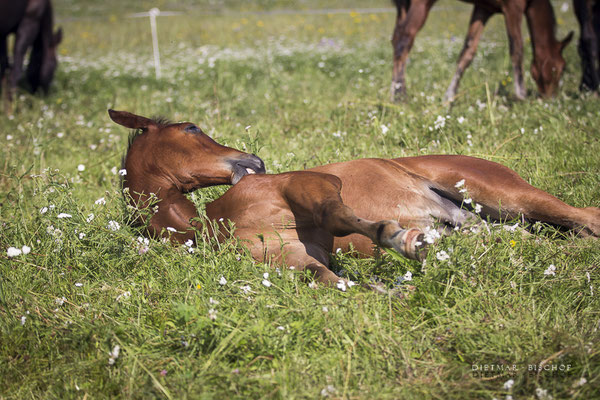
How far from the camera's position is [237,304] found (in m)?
2.52

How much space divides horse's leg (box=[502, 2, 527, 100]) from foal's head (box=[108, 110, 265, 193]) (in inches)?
170

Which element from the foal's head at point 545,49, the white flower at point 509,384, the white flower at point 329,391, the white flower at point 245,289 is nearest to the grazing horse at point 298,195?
the white flower at point 245,289

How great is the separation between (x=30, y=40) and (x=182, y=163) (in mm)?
8195

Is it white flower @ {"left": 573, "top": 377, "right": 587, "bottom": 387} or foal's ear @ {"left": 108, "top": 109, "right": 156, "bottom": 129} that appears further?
foal's ear @ {"left": 108, "top": 109, "right": 156, "bottom": 129}

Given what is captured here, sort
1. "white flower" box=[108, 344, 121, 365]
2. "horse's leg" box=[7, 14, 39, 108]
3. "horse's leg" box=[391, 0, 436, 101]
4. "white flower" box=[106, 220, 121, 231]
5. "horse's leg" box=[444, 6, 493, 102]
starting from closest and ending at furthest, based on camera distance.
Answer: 1. "white flower" box=[108, 344, 121, 365]
2. "white flower" box=[106, 220, 121, 231]
3. "horse's leg" box=[444, 6, 493, 102]
4. "horse's leg" box=[391, 0, 436, 101]
5. "horse's leg" box=[7, 14, 39, 108]

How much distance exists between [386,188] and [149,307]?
143 centimetres

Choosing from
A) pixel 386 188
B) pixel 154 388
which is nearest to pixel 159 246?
pixel 154 388

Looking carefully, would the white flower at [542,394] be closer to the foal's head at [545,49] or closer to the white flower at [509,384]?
the white flower at [509,384]

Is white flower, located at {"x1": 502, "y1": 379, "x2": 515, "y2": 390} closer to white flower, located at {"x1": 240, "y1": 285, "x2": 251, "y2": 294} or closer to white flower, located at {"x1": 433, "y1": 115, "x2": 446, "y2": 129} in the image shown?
white flower, located at {"x1": 240, "y1": 285, "x2": 251, "y2": 294}

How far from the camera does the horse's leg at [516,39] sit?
20.9ft

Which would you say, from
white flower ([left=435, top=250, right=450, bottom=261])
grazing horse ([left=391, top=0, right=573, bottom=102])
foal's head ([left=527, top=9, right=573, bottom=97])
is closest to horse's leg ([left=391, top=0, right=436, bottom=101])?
grazing horse ([left=391, top=0, right=573, bottom=102])

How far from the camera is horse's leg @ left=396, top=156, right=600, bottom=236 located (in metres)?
3.18

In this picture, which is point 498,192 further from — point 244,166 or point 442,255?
point 244,166

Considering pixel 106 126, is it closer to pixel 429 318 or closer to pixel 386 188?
pixel 386 188
